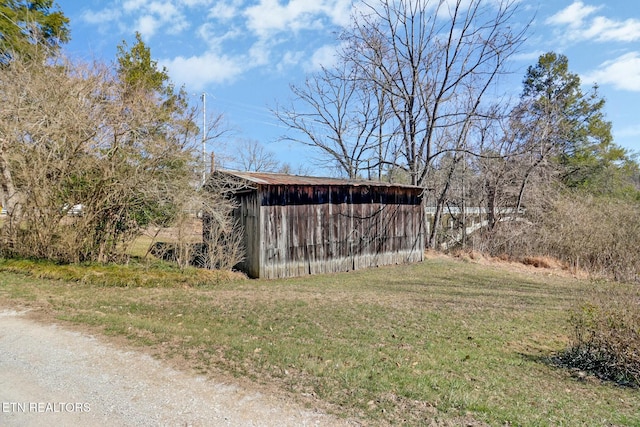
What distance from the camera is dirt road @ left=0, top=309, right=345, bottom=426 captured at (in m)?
3.05

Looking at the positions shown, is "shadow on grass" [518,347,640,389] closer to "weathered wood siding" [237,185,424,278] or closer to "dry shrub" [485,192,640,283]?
"weathered wood siding" [237,185,424,278]

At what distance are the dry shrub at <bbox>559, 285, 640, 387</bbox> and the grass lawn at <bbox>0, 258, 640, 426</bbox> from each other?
0.37 m

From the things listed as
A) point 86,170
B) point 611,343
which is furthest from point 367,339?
point 86,170

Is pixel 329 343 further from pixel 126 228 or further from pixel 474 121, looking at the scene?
pixel 474 121

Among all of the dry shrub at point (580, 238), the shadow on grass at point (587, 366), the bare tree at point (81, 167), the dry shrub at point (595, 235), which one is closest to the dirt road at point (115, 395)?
the shadow on grass at point (587, 366)

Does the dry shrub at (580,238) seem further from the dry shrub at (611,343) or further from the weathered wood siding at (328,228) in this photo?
the dry shrub at (611,343)

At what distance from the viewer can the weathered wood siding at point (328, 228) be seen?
38.7ft

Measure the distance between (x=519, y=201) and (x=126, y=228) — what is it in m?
18.2

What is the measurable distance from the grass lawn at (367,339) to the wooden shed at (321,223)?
170 centimetres

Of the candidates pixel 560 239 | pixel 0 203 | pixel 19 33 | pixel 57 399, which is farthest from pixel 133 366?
pixel 560 239

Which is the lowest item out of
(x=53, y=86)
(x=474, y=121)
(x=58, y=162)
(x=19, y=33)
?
(x=58, y=162)

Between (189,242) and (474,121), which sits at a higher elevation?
(474,121)

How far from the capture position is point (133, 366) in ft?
13.2

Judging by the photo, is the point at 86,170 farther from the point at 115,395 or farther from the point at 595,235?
the point at 595,235
